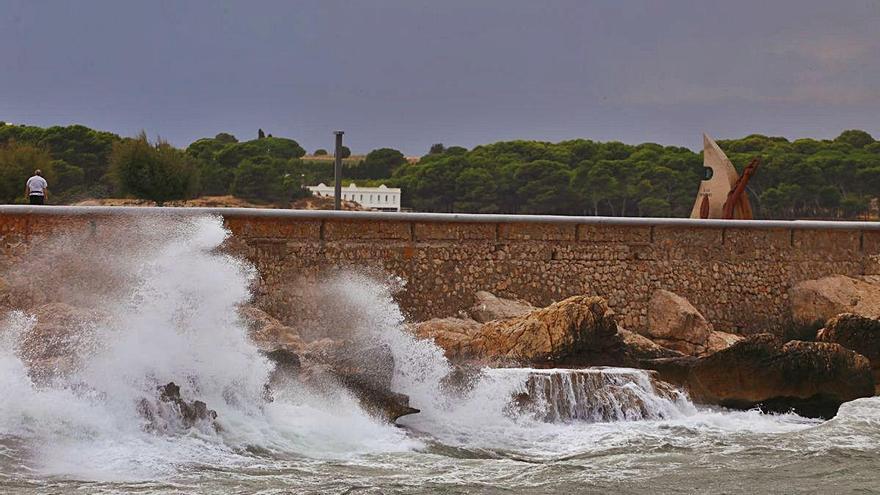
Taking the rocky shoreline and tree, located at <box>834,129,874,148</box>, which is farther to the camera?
tree, located at <box>834,129,874,148</box>

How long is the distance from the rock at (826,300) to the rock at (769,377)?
4438mm

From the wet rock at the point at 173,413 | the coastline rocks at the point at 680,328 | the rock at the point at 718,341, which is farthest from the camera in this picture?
the coastline rocks at the point at 680,328

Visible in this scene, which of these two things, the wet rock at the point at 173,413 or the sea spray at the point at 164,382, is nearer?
the sea spray at the point at 164,382

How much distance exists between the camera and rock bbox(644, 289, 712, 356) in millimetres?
20266

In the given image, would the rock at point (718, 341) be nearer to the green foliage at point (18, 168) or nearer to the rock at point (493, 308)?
the rock at point (493, 308)

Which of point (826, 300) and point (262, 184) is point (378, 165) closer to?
point (262, 184)

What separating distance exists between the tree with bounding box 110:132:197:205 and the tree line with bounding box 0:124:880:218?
767 centimetres

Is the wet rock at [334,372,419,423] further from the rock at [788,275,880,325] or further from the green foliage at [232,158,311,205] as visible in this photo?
the green foliage at [232,158,311,205]

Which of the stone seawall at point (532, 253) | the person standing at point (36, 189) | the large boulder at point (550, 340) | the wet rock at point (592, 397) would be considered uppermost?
the person standing at point (36, 189)

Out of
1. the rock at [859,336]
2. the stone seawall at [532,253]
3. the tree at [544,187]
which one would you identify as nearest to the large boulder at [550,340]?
the stone seawall at [532,253]

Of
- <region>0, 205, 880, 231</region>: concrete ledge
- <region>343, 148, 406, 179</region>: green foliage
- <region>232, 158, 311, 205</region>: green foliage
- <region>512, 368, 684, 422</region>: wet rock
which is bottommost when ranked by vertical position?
<region>512, 368, 684, 422</region>: wet rock

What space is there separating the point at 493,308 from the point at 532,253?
4.11ft

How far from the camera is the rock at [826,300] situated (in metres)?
21.9

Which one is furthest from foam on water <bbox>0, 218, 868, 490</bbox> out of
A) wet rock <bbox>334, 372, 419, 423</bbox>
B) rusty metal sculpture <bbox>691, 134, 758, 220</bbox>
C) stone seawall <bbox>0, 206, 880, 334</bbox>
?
rusty metal sculpture <bbox>691, 134, 758, 220</bbox>
